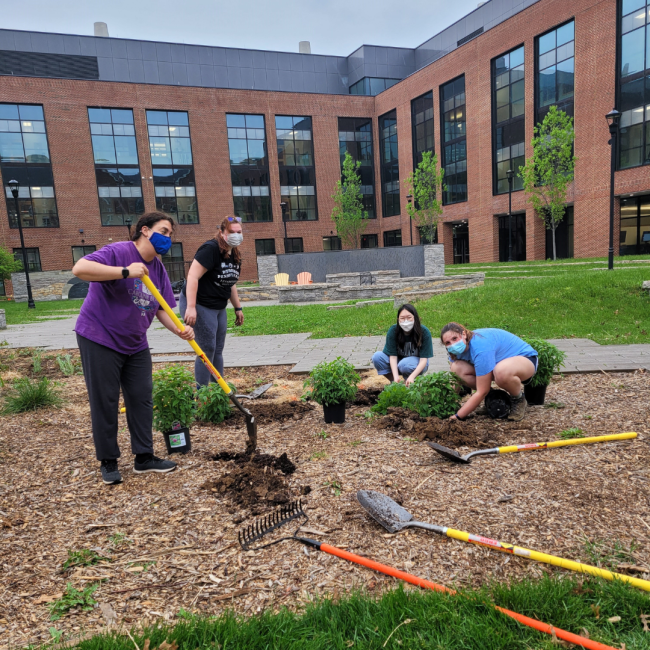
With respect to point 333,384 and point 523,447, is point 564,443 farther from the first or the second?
point 333,384

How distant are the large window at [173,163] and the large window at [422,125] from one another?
17884mm

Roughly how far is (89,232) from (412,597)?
38212 millimetres

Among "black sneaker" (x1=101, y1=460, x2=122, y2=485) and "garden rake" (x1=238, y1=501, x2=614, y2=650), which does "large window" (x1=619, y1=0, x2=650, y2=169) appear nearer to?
"garden rake" (x1=238, y1=501, x2=614, y2=650)

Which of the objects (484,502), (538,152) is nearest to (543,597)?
(484,502)

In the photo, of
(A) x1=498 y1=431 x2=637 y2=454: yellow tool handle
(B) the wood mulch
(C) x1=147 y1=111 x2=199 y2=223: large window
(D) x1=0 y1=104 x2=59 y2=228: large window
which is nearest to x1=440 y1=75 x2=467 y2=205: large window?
(C) x1=147 y1=111 x2=199 y2=223: large window

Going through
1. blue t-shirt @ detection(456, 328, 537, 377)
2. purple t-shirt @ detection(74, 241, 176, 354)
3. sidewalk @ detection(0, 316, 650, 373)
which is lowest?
sidewalk @ detection(0, 316, 650, 373)

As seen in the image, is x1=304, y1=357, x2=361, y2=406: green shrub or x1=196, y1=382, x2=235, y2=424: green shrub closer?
x1=304, y1=357, x2=361, y2=406: green shrub

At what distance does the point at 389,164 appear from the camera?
136ft

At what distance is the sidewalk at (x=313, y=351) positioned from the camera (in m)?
6.10

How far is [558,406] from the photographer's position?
4500 millimetres

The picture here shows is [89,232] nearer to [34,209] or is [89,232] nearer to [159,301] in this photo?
[34,209]

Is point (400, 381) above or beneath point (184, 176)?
beneath

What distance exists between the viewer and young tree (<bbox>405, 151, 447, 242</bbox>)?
32.9 meters

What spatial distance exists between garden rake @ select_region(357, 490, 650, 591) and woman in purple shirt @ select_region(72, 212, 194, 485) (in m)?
1.64
